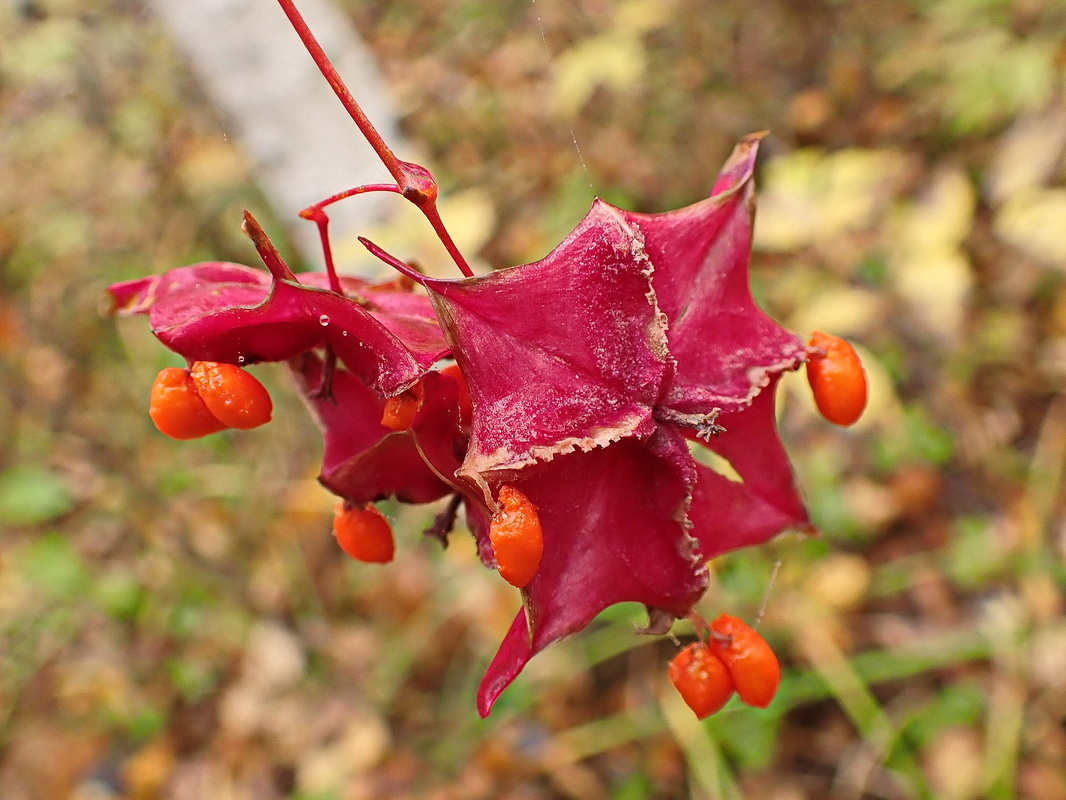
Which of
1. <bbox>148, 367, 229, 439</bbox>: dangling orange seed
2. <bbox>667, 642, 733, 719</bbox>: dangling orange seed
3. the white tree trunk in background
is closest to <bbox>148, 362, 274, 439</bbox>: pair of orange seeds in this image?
<bbox>148, 367, 229, 439</bbox>: dangling orange seed

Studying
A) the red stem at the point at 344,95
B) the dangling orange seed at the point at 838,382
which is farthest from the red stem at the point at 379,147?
the dangling orange seed at the point at 838,382

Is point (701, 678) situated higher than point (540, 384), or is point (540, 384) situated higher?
point (540, 384)

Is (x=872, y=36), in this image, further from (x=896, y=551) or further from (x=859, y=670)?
(x=859, y=670)

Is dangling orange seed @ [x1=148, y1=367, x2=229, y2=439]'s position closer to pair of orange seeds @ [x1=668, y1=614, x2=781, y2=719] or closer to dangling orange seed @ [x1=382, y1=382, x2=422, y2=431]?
dangling orange seed @ [x1=382, y1=382, x2=422, y2=431]

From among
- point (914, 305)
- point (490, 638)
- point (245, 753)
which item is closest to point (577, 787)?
point (490, 638)

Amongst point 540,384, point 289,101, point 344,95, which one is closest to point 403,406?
point 540,384

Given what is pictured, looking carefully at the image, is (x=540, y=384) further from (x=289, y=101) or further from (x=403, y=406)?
(x=289, y=101)
